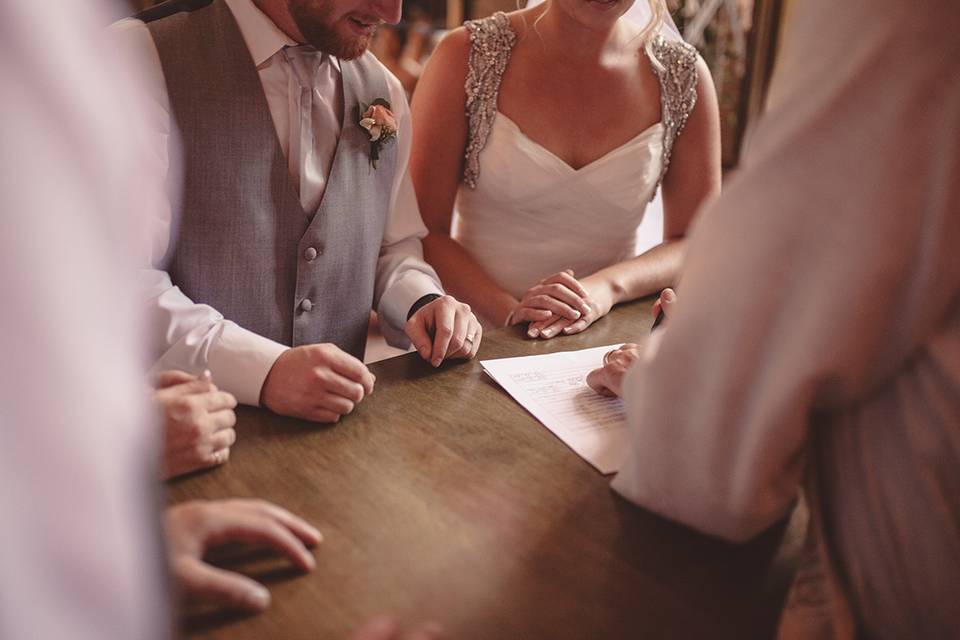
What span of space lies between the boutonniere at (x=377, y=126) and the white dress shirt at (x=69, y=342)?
1349mm

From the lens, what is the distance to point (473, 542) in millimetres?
922

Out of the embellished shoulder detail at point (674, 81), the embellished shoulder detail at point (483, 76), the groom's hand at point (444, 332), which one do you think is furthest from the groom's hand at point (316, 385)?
the embellished shoulder detail at point (674, 81)

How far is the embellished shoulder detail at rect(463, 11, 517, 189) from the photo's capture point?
2.15m

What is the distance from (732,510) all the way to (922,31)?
1.64ft

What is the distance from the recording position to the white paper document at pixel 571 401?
1.16 m

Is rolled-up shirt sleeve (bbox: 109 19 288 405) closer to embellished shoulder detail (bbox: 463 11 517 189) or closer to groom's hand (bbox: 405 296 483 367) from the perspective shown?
groom's hand (bbox: 405 296 483 367)

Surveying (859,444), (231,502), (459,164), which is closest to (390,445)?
(231,502)

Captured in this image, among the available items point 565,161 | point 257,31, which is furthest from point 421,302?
point 565,161

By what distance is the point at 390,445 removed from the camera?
1128 millimetres

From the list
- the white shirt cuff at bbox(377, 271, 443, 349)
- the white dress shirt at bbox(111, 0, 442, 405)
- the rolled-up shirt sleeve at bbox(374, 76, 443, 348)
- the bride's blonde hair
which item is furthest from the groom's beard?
the bride's blonde hair

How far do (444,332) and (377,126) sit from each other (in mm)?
581

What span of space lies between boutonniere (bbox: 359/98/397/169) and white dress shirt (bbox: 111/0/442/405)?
2.4 inches

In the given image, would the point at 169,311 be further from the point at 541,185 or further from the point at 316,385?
the point at 541,185

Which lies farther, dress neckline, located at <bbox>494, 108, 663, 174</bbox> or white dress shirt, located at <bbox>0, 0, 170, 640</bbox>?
dress neckline, located at <bbox>494, 108, 663, 174</bbox>
